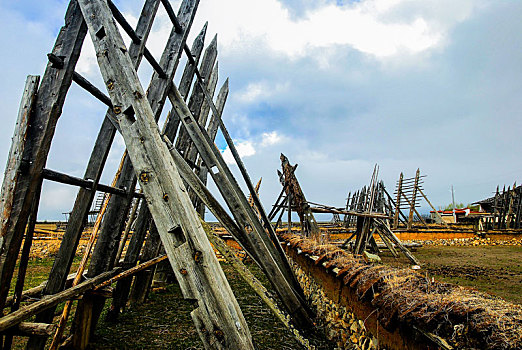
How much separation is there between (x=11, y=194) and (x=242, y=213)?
2.20m

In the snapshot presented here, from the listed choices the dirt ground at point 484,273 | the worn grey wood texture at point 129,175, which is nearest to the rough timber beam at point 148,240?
the worn grey wood texture at point 129,175

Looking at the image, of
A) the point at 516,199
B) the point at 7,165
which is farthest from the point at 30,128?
the point at 516,199

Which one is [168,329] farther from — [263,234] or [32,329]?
[32,329]

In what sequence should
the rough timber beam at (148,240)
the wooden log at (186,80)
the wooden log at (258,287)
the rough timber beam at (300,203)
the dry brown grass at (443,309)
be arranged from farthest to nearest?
the rough timber beam at (300,203) < the wooden log at (186,80) < the rough timber beam at (148,240) < the wooden log at (258,287) < the dry brown grass at (443,309)

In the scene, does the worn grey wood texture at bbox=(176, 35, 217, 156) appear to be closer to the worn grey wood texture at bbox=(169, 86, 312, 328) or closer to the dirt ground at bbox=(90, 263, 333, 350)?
the worn grey wood texture at bbox=(169, 86, 312, 328)

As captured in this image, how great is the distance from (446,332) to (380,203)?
43.7 ft

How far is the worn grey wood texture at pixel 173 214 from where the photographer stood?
1383mm

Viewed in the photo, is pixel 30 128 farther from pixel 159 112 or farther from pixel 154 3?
pixel 154 3

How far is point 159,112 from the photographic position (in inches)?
137

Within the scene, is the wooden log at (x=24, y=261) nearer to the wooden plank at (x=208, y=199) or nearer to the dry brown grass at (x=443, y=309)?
the wooden plank at (x=208, y=199)

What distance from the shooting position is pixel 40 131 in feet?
7.23

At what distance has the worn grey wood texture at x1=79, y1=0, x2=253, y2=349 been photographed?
1.38 metres

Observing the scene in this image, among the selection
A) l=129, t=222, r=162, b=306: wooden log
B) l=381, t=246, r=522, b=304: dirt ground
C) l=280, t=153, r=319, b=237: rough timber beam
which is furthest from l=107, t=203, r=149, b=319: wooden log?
l=381, t=246, r=522, b=304: dirt ground

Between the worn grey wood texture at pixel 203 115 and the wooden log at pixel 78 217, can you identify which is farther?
the worn grey wood texture at pixel 203 115
